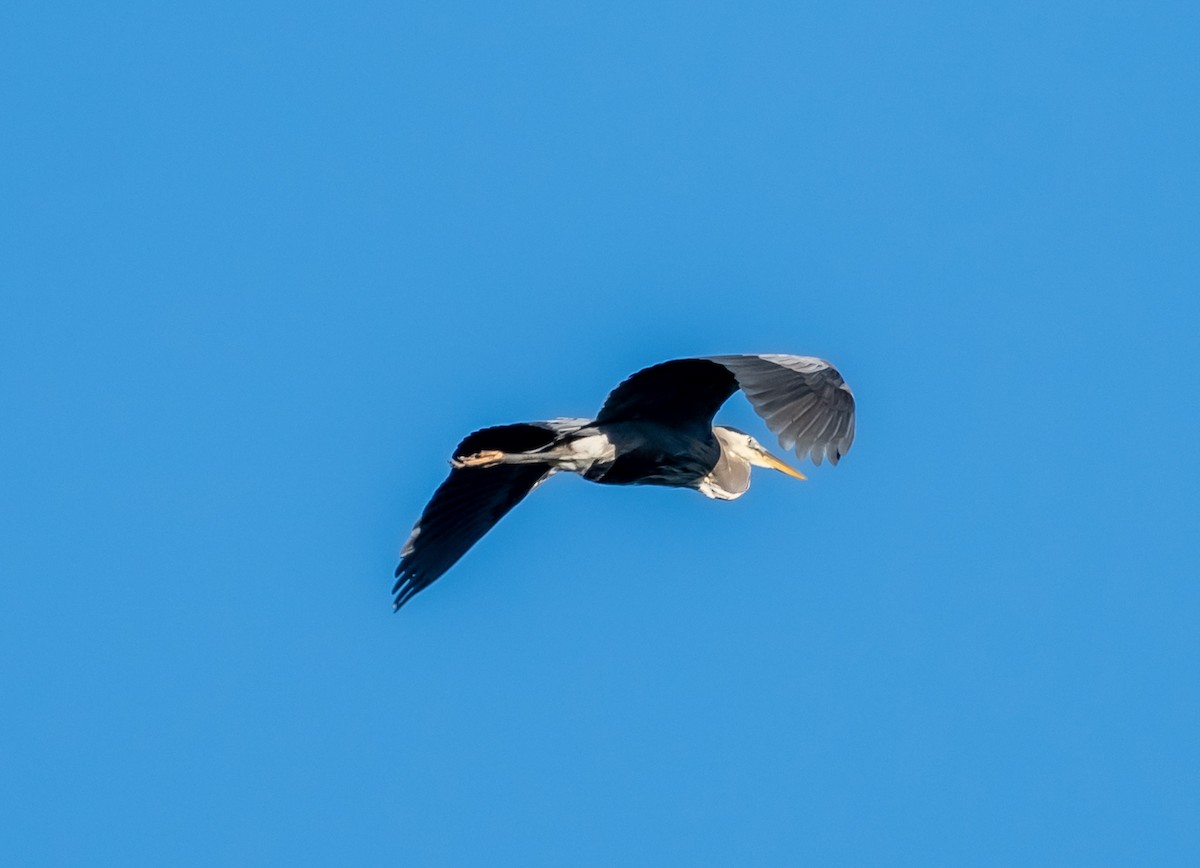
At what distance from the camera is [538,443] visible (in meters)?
9.19

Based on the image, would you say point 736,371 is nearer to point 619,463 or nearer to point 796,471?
point 619,463

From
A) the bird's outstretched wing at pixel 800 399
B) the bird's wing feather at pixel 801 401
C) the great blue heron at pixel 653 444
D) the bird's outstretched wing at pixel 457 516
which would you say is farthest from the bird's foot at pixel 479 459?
the bird's wing feather at pixel 801 401

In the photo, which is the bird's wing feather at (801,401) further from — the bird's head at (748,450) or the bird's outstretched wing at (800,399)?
the bird's head at (748,450)

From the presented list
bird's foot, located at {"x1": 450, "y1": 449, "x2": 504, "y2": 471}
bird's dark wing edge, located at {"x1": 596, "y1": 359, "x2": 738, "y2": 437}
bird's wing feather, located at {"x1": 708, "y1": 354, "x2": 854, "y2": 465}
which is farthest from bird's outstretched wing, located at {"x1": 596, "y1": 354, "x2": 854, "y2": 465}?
bird's foot, located at {"x1": 450, "y1": 449, "x2": 504, "y2": 471}

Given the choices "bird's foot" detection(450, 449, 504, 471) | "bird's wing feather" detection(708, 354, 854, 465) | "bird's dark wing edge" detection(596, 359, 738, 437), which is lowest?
"bird's wing feather" detection(708, 354, 854, 465)

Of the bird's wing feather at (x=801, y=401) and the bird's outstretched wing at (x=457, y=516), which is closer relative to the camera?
A: the bird's wing feather at (x=801, y=401)

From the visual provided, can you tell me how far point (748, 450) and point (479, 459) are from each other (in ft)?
6.68

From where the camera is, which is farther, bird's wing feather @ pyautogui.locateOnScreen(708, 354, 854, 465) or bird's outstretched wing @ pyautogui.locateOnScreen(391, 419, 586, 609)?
bird's outstretched wing @ pyautogui.locateOnScreen(391, 419, 586, 609)

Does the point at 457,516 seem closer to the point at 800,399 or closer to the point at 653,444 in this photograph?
the point at 653,444

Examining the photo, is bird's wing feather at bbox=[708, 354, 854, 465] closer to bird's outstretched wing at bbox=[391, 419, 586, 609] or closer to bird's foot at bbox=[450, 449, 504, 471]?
bird's foot at bbox=[450, 449, 504, 471]

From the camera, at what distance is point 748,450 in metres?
10.2

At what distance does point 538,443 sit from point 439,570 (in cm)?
122

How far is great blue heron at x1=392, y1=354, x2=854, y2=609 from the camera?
7.74m

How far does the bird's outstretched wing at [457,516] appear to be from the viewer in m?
9.66
